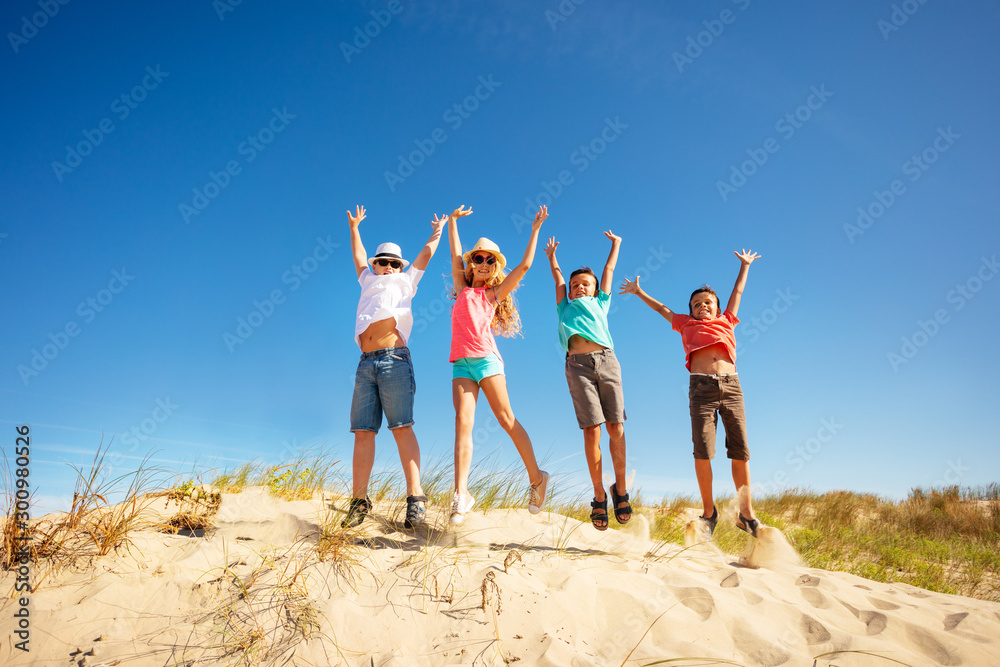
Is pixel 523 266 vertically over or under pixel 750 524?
over

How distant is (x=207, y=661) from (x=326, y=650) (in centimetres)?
58

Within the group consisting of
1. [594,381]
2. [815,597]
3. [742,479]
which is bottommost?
[815,597]

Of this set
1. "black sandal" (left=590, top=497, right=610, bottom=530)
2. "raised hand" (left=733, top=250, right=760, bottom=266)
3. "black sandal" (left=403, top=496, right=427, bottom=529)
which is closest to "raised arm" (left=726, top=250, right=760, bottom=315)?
"raised hand" (left=733, top=250, right=760, bottom=266)

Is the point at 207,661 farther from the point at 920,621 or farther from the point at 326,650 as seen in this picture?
the point at 920,621

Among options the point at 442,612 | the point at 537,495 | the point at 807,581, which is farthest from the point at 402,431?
the point at 807,581

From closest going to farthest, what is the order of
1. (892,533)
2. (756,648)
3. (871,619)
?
(756,648), (871,619), (892,533)

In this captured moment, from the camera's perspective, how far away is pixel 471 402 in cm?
429

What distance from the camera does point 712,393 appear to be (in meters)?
4.95

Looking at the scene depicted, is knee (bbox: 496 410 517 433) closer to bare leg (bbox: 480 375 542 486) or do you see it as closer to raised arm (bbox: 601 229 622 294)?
bare leg (bbox: 480 375 542 486)

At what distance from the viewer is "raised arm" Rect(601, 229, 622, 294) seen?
5.24 m

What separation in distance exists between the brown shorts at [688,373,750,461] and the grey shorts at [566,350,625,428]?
0.81 m

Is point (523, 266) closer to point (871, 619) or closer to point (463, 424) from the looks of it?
point (463, 424)

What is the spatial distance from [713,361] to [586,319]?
1.32 metres

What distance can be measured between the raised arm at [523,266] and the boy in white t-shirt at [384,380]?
0.78 m
